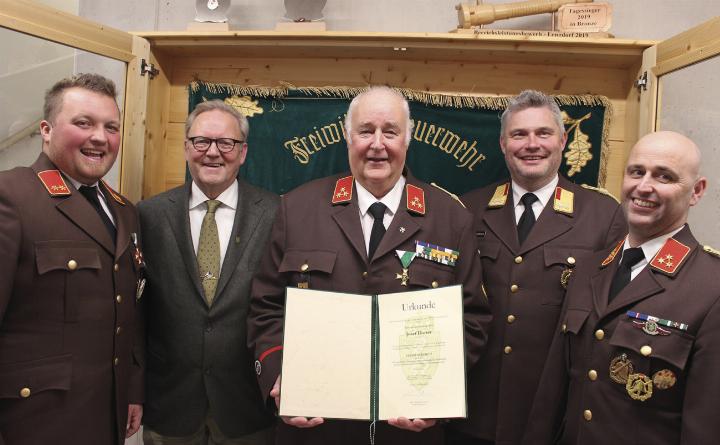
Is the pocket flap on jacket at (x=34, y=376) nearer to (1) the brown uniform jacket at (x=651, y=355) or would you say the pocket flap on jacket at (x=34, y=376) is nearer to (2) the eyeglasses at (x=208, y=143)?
(2) the eyeglasses at (x=208, y=143)

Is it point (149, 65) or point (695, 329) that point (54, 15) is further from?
point (695, 329)

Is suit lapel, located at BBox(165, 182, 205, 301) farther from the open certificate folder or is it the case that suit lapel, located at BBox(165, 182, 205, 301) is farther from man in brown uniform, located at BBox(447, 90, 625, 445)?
man in brown uniform, located at BBox(447, 90, 625, 445)

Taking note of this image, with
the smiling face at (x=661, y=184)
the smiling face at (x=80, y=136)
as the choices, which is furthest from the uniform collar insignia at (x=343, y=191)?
the smiling face at (x=661, y=184)

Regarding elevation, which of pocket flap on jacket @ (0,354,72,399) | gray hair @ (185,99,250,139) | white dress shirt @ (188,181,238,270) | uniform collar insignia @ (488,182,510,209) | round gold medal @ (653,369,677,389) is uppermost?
gray hair @ (185,99,250,139)

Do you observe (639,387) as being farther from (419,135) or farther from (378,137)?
(419,135)

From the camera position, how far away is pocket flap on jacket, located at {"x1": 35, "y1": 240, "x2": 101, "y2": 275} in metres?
1.88

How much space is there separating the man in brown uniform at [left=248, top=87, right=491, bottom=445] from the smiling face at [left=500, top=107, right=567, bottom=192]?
0.37 metres

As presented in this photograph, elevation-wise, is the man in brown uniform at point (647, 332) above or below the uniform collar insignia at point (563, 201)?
below

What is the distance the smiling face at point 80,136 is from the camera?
206 cm

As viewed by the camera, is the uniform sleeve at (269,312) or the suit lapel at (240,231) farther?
the suit lapel at (240,231)

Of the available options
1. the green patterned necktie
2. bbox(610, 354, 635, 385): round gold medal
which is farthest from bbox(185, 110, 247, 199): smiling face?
bbox(610, 354, 635, 385): round gold medal

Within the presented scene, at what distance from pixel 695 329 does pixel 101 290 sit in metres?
1.83

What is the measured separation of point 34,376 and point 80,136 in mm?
800

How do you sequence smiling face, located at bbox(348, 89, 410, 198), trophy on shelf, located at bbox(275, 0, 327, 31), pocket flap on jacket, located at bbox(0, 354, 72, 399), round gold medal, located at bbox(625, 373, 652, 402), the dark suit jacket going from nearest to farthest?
round gold medal, located at bbox(625, 373, 652, 402) < pocket flap on jacket, located at bbox(0, 354, 72, 399) < smiling face, located at bbox(348, 89, 410, 198) < the dark suit jacket < trophy on shelf, located at bbox(275, 0, 327, 31)
